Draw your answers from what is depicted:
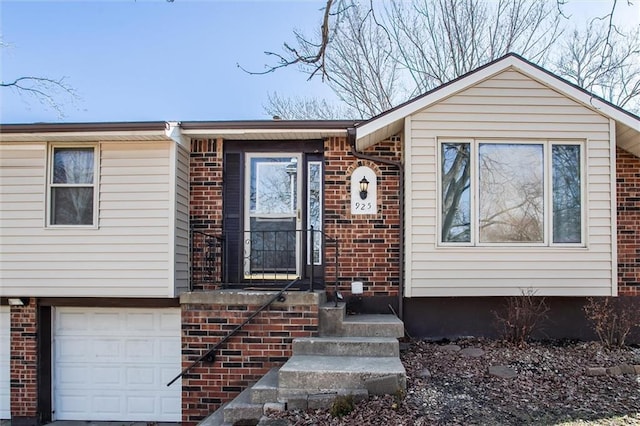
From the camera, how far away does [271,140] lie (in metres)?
6.21

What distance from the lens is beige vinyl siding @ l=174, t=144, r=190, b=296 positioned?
5.69 m

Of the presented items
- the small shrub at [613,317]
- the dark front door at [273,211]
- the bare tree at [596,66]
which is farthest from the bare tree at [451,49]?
the small shrub at [613,317]

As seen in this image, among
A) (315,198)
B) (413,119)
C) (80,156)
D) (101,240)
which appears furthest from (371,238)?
(80,156)

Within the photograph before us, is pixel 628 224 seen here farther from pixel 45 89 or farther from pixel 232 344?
pixel 45 89

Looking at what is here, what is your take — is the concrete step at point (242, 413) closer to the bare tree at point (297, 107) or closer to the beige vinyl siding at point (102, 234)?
the beige vinyl siding at point (102, 234)

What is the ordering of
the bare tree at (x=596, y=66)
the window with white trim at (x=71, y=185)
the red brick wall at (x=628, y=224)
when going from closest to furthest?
the window with white trim at (x=71, y=185) < the red brick wall at (x=628, y=224) < the bare tree at (x=596, y=66)

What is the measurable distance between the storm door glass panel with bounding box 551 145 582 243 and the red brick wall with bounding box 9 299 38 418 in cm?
731

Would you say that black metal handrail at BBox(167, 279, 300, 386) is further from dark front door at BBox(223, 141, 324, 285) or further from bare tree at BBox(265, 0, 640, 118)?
bare tree at BBox(265, 0, 640, 118)

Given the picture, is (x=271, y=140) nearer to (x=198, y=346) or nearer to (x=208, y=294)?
(x=208, y=294)

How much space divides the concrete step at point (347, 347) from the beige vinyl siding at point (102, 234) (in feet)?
6.62

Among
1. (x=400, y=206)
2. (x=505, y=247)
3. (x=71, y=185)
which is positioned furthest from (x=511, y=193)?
(x=71, y=185)

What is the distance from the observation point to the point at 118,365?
611cm

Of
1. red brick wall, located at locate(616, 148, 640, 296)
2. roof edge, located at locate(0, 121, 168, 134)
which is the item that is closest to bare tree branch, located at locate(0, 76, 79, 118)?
roof edge, located at locate(0, 121, 168, 134)

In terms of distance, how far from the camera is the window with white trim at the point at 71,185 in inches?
227
